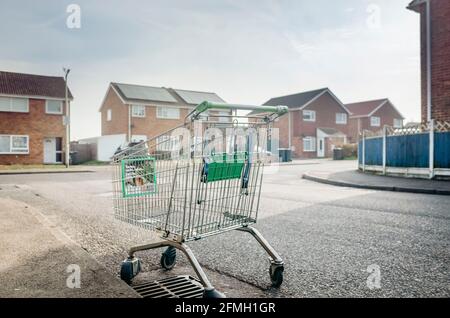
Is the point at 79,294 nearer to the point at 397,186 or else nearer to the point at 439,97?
the point at 397,186

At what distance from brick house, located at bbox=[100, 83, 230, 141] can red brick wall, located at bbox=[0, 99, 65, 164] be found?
6451 millimetres

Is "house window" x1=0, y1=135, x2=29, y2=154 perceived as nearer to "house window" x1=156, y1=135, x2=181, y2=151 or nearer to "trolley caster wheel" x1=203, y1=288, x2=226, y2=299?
"house window" x1=156, y1=135, x2=181, y2=151

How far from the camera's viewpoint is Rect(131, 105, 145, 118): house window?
1421 inches

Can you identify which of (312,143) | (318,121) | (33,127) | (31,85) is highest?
(31,85)

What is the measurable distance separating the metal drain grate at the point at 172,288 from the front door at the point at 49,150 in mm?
32114

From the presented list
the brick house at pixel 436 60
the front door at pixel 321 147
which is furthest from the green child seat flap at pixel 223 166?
the front door at pixel 321 147

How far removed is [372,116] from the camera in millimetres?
52250

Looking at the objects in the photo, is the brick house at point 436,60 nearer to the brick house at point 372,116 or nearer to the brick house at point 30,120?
the brick house at point 30,120

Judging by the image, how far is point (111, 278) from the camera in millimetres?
3221

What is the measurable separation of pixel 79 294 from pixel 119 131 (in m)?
36.5

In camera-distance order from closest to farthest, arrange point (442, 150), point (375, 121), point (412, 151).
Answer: point (442, 150) < point (412, 151) < point (375, 121)

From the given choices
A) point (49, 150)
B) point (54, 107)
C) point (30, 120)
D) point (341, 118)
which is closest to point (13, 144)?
point (30, 120)

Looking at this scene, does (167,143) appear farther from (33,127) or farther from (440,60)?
(33,127)

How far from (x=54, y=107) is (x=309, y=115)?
28.4 metres
